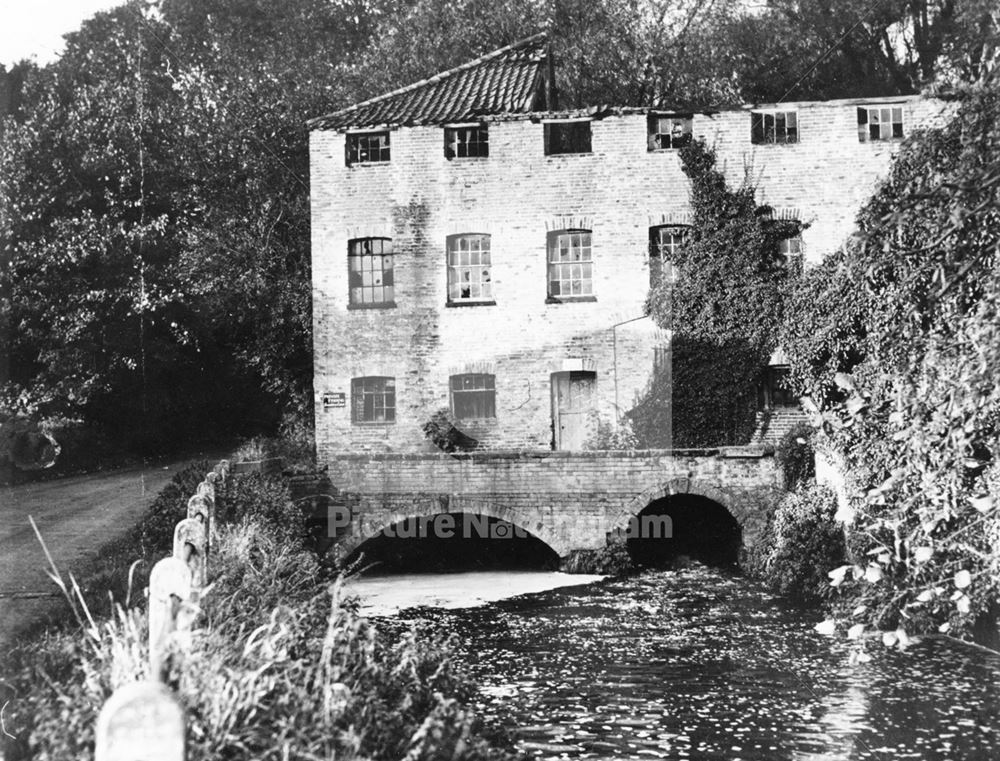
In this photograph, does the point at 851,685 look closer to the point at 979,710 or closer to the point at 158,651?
the point at 979,710

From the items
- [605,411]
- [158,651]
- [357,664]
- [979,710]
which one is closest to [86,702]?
[158,651]

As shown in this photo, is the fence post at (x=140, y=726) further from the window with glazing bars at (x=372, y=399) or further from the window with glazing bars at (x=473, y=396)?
the window with glazing bars at (x=372, y=399)

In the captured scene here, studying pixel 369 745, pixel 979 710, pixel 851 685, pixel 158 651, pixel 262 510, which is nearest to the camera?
pixel 158 651

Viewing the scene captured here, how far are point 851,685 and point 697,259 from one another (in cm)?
1168

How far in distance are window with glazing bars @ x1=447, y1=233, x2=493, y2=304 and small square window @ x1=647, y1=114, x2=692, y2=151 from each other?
3641 mm

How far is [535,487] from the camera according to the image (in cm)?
1889

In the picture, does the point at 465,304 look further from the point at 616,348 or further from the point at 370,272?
the point at 616,348

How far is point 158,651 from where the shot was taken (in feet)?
16.8

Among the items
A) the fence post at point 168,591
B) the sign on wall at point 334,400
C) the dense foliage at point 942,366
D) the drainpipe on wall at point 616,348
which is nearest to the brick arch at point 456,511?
the drainpipe on wall at point 616,348

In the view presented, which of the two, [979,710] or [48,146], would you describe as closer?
[979,710]

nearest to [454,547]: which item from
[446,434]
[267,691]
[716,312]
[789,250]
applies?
[446,434]

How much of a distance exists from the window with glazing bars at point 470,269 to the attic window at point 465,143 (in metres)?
1.55

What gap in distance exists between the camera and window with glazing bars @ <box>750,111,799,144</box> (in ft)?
72.3

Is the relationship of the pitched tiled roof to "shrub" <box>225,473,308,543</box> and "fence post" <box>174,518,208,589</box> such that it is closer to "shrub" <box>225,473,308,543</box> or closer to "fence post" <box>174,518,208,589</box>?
"shrub" <box>225,473,308,543</box>
